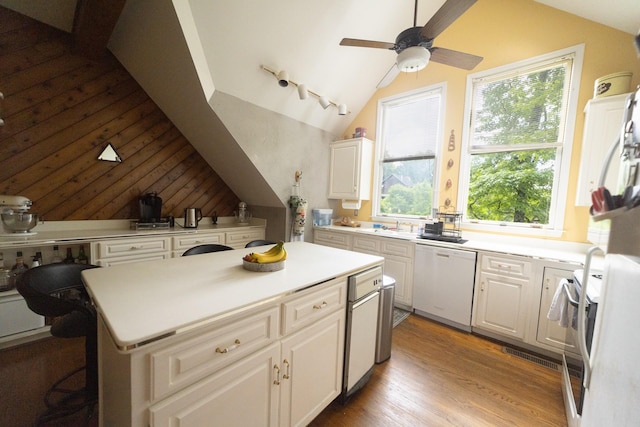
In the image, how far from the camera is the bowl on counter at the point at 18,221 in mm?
1978

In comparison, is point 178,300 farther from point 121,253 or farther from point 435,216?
point 435,216

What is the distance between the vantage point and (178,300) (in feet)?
3.05

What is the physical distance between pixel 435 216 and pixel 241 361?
2.76 metres

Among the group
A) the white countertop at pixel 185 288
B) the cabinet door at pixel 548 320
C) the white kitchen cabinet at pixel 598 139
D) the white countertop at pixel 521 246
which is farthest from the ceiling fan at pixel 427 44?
the cabinet door at pixel 548 320

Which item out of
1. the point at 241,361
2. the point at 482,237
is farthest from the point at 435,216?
the point at 241,361

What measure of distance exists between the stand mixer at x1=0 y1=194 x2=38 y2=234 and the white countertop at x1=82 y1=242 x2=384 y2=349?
4.92ft

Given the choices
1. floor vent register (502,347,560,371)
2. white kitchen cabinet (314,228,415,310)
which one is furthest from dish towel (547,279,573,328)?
white kitchen cabinet (314,228,415,310)

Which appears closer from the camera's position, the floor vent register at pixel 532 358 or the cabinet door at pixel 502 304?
the floor vent register at pixel 532 358

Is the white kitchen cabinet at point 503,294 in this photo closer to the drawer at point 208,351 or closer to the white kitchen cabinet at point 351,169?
the white kitchen cabinet at point 351,169

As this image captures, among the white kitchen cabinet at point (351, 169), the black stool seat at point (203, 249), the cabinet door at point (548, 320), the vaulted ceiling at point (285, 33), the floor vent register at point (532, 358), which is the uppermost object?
the vaulted ceiling at point (285, 33)

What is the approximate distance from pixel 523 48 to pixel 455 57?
1.38 m

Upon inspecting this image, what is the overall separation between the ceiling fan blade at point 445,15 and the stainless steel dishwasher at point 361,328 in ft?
5.53

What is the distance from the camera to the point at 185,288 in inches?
41.8

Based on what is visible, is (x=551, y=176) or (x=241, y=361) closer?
(x=241, y=361)
